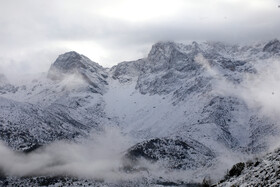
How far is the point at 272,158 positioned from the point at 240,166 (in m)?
39.0

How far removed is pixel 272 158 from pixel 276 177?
42.4ft

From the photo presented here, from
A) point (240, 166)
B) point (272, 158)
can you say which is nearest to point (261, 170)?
point (272, 158)

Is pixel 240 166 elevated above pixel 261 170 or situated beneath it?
situated beneath

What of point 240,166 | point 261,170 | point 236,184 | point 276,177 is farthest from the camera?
point 240,166

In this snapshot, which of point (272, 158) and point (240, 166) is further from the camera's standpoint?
point (240, 166)

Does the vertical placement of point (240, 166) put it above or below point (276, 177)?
below

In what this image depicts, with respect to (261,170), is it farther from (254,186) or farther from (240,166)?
(240,166)

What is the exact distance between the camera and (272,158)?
2613 inches

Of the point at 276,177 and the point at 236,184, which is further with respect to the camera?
the point at 236,184

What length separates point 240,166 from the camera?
104562 millimetres

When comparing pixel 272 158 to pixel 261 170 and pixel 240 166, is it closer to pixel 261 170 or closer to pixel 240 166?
pixel 261 170

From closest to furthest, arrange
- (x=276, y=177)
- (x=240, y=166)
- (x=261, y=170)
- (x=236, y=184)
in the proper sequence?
(x=276, y=177) → (x=261, y=170) → (x=236, y=184) → (x=240, y=166)

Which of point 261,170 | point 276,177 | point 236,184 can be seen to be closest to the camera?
point 276,177

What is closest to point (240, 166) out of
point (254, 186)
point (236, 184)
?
point (236, 184)
